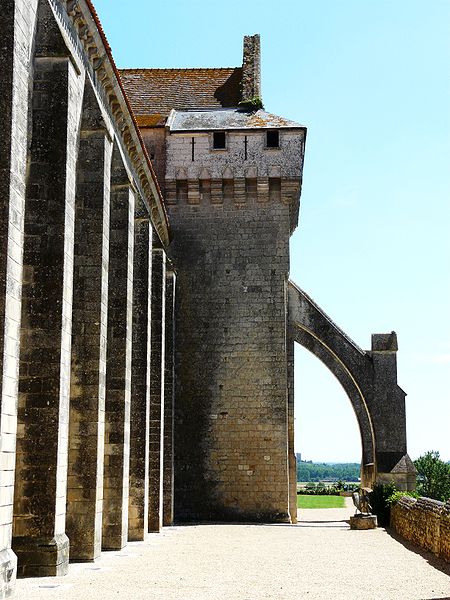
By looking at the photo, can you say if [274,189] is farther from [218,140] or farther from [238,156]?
[218,140]

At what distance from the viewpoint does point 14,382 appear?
7754mm

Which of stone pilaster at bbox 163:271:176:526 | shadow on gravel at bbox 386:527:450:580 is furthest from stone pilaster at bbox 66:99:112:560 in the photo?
stone pilaster at bbox 163:271:176:526

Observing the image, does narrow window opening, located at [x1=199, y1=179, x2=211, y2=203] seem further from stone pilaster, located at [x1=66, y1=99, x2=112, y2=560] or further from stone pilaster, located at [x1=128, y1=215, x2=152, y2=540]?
stone pilaster, located at [x1=66, y1=99, x2=112, y2=560]

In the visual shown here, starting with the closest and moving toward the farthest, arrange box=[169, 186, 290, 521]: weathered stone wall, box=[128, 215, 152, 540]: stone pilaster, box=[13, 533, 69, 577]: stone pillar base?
box=[13, 533, 69, 577]: stone pillar base
box=[128, 215, 152, 540]: stone pilaster
box=[169, 186, 290, 521]: weathered stone wall

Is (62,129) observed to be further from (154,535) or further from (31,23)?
(154,535)

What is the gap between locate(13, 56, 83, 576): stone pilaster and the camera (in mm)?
9055

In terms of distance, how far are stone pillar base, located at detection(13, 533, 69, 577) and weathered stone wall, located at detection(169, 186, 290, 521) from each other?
446 inches

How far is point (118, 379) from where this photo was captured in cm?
1308

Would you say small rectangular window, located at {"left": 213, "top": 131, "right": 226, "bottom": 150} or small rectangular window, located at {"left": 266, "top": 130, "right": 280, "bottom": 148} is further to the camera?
small rectangular window, located at {"left": 213, "top": 131, "right": 226, "bottom": 150}

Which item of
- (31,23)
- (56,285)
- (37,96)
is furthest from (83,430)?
(31,23)

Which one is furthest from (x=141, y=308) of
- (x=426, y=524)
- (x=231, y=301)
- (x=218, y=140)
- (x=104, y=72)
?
(x=218, y=140)

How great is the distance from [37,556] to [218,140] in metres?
15.0

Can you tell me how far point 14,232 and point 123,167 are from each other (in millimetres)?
6534

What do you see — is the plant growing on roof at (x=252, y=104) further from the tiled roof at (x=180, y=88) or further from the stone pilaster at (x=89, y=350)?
the stone pilaster at (x=89, y=350)
